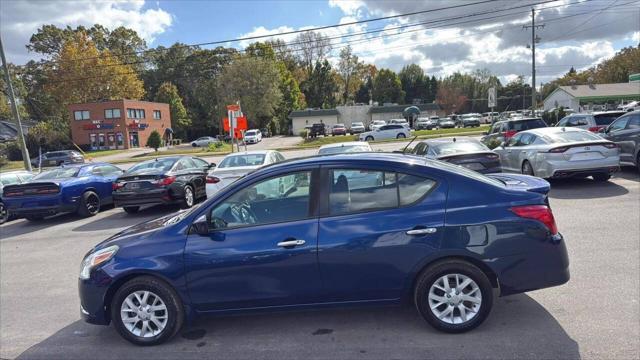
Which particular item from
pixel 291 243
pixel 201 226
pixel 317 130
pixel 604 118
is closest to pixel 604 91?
pixel 317 130

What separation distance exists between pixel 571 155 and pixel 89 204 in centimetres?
1201

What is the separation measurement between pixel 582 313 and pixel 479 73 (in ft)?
396

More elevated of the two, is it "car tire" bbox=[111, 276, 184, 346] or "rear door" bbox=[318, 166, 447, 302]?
"rear door" bbox=[318, 166, 447, 302]

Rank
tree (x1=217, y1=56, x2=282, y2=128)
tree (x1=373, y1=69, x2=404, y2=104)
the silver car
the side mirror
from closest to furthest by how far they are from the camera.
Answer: the side mirror, the silver car, tree (x1=217, y1=56, x2=282, y2=128), tree (x1=373, y1=69, x2=404, y2=104)

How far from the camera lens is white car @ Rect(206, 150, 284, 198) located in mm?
10453

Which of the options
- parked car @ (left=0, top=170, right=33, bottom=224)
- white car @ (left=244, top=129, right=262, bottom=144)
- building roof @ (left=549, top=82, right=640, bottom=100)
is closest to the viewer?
parked car @ (left=0, top=170, right=33, bottom=224)

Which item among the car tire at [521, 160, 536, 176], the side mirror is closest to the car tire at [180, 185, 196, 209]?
the side mirror

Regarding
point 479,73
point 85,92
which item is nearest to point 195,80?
point 85,92

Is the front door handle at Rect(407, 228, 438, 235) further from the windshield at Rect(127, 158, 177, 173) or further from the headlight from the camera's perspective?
the windshield at Rect(127, 158, 177, 173)

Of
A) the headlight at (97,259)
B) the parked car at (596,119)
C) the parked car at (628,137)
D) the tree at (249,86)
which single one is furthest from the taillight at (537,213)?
the tree at (249,86)

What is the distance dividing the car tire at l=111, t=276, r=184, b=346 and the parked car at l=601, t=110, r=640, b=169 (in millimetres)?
12048

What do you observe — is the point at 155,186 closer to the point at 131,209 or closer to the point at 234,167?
the point at 131,209

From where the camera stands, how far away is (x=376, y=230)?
3814mm

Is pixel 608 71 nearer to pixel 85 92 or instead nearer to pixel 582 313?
pixel 85 92
